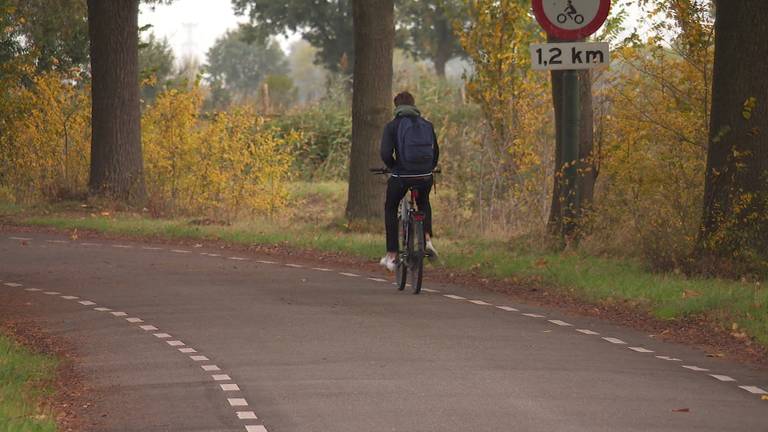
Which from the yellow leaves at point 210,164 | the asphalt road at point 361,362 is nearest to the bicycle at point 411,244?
the asphalt road at point 361,362

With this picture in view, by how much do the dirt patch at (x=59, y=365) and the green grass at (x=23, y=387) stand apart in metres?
0.08

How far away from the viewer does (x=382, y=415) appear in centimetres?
888

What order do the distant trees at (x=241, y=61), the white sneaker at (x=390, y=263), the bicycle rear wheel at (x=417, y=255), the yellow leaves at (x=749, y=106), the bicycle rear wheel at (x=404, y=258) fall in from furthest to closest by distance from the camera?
1. the distant trees at (x=241, y=61)
2. the white sneaker at (x=390, y=263)
3. the bicycle rear wheel at (x=404, y=258)
4. the bicycle rear wheel at (x=417, y=255)
5. the yellow leaves at (x=749, y=106)

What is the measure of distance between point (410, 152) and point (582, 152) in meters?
4.40

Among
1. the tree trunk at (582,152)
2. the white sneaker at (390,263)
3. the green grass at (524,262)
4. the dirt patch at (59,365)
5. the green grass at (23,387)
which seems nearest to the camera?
the green grass at (23,387)

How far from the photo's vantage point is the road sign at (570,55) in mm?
16328

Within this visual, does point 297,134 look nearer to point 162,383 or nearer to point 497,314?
point 497,314

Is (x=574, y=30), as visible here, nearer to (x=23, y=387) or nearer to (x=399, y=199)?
(x=399, y=199)

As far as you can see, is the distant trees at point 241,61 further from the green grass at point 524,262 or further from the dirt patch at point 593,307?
the dirt patch at point 593,307

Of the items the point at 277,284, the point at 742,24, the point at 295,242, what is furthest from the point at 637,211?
the point at 295,242

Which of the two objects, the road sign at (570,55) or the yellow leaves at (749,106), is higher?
the road sign at (570,55)

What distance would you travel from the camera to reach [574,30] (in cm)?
1656

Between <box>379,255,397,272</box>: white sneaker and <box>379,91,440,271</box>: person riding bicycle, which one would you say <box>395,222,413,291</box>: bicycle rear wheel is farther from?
<box>379,91,440,271</box>: person riding bicycle

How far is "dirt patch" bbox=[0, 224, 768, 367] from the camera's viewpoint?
1190 centimetres
